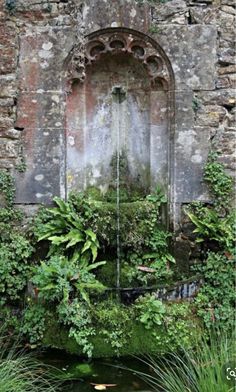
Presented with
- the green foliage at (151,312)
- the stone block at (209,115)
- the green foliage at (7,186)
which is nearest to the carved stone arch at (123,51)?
the stone block at (209,115)

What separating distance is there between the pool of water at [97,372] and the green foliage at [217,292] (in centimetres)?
108

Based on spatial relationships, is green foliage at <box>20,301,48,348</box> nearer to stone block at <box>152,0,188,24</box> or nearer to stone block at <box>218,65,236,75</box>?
stone block at <box>218,65,236,75</box>

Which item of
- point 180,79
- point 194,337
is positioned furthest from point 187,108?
point 194,337

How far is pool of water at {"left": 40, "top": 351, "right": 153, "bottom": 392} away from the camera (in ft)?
13.8

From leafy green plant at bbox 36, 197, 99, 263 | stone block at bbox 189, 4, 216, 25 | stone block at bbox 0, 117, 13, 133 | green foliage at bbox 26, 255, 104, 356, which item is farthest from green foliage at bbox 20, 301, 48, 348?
stone block at bbox 189, 4, 216, 25

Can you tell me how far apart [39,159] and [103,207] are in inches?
39.9

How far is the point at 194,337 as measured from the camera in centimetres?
507

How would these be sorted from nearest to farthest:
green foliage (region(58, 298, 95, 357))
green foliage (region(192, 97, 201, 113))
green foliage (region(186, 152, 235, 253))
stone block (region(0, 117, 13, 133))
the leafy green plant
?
green foliage (region(58, 298, 95, 357)) → the leafy green plant → green foliage (region(186, 152, 235, 253)) → stone block (region(0, 117, 13, 133)) → green foliage (region(192, 97, 201, 113))

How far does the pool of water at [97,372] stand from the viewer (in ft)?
13.8

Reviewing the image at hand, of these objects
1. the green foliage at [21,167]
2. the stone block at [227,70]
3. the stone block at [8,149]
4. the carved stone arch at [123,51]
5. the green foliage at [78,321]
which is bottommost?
the green foliage at [78,321]

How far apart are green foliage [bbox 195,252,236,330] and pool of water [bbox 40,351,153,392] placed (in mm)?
1078

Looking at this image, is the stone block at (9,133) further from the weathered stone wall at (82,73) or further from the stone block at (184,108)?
the stone block at (184,108)

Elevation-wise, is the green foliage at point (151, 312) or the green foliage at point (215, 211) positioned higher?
the green foliage at point (215, 211)

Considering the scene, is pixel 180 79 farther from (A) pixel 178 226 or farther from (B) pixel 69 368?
(B) pixel 69 368
